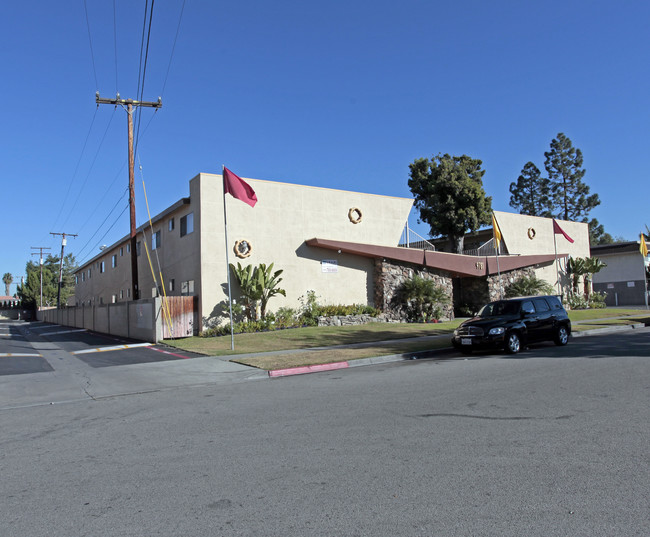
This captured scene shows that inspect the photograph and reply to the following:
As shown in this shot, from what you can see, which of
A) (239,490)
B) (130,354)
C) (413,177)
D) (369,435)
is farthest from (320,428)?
(413,177)

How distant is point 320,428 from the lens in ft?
20.4

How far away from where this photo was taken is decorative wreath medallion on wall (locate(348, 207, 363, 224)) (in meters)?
26.1

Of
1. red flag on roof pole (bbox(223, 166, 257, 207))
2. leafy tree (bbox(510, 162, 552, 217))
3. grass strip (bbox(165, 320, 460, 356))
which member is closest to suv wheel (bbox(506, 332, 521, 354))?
grass strip (bbox(165, 320, 460, 356))

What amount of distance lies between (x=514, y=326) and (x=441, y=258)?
14.3m

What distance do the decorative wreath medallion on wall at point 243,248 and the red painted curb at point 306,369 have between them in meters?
11.0

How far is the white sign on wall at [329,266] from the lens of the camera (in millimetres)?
24922

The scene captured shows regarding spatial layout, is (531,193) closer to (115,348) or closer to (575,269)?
(575,269)

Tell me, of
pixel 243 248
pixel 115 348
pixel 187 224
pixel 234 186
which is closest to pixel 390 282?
pixel 243 248

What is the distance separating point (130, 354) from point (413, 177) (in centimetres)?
2946

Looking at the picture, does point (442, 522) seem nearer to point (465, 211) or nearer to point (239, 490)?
point (239, 490)

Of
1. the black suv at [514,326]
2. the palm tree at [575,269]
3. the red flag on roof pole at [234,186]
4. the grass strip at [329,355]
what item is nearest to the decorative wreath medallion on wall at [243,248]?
the red flag on roof pole at [234,186]

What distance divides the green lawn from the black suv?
1.73 m

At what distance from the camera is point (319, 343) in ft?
58.1

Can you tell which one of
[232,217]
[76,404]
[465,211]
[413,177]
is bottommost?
[76,404]
